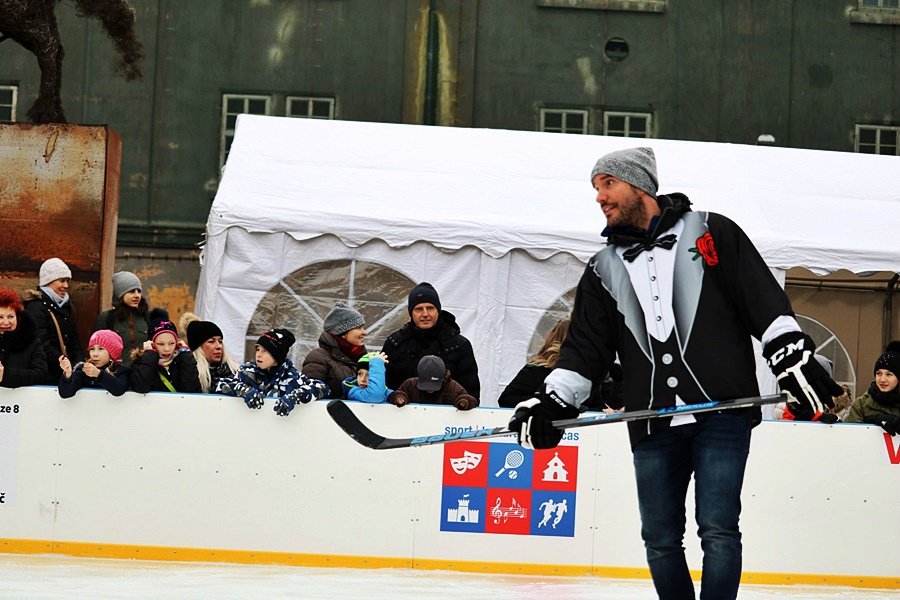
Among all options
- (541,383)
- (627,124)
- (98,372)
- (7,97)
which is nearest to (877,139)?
(627,124)

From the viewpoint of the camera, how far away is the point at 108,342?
7.38 m

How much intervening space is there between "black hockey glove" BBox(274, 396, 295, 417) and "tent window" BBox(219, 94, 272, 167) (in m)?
12.5

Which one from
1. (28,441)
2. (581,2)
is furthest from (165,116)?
(28,441)

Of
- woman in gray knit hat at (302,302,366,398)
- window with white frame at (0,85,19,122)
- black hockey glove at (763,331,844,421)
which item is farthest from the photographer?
window with white frame at (0,85,19,122)

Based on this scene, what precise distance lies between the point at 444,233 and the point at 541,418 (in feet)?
20.5

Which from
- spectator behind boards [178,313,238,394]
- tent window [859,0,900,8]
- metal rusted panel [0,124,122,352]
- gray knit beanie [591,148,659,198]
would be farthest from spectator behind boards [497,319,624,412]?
tent window [859,0,900,8]

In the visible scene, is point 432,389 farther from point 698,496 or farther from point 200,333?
point 698,496

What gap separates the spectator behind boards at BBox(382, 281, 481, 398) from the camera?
7809 mm

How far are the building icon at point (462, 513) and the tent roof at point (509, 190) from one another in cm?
338

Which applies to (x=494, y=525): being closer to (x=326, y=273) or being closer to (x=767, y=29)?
(x=326, y=273)

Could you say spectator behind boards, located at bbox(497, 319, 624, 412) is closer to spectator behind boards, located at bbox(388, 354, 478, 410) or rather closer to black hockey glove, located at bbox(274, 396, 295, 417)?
spectator behind boards, located at bbox(388, 354, 478, 410)

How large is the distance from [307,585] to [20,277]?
383cm

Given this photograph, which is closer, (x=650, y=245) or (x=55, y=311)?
(x=650, y=245)

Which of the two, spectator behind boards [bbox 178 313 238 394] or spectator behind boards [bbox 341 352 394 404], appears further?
spectator behind boards [bbox 178 313 238 394]
